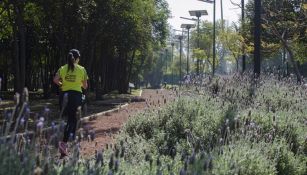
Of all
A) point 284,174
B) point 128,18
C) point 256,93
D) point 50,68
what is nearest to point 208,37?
point 50,68

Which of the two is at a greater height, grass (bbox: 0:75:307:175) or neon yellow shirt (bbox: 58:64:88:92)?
neon yellow shirt (bbox: 58:64:88:92)

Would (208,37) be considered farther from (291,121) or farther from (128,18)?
(291,121)

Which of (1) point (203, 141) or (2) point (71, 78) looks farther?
(2) point (71, 78)

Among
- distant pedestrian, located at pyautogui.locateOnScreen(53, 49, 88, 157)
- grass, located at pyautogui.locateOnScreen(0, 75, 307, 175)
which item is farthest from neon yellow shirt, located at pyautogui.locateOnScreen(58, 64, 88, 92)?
grass, located at pyautogui.locateOnScreen(0, 75, 307, 175)

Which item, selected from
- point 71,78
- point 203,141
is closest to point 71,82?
point 71,78

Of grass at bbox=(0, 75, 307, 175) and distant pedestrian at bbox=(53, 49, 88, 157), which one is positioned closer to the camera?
grass at bbox=(0, 75, 307, 175)

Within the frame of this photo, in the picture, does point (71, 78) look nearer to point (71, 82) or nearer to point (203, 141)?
point (71, 82)

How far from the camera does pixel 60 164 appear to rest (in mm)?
4859

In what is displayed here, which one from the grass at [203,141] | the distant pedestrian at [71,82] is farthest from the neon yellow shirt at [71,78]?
the grass at [203,141]

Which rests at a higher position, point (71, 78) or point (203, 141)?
point (71, 78)

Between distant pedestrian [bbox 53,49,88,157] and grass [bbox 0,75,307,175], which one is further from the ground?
distant pedestrian [bbox 53,49,88,157]

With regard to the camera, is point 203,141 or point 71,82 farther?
point 71,82

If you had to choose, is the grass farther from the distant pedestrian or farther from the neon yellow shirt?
the neon yellow shirt

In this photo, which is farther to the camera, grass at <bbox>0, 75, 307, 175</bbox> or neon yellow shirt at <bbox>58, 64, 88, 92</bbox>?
neon yellow shirt at <bbox>58, 64, 88, 92</bbox>
